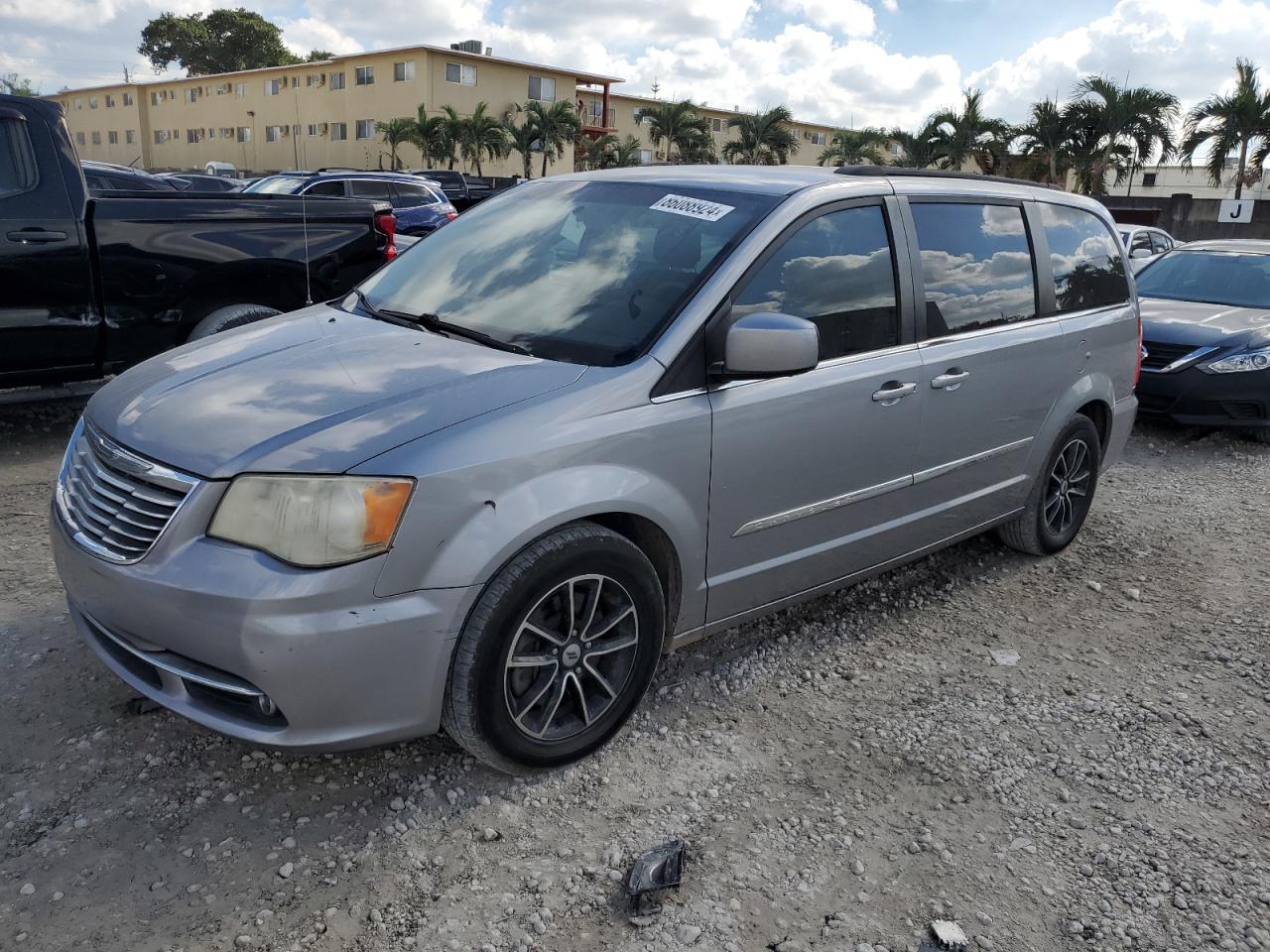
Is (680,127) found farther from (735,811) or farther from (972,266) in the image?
(735,811)

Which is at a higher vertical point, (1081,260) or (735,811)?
(1081,260)

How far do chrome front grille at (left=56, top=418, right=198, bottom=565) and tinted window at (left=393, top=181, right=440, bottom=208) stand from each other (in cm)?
1665

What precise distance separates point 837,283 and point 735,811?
184 cm

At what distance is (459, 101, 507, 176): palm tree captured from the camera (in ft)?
156

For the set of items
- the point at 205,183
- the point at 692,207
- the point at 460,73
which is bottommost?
the point at 692,207

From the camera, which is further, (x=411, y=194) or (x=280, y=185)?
(x=411, y=194)

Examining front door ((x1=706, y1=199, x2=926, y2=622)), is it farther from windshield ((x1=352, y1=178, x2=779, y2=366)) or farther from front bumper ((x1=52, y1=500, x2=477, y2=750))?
front bumper ((x1=52, y1=500, x2=477, y2=750))

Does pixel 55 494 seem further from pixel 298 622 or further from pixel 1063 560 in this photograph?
pixel 1063 560

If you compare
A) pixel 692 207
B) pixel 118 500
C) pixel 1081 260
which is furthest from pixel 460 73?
pixel 118 500

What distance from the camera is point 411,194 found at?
1922 centimetres

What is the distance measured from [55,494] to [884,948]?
274 centimetres

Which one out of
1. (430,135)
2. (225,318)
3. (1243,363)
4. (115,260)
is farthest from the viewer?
(430,135)

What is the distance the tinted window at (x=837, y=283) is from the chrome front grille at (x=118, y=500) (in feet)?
5.81

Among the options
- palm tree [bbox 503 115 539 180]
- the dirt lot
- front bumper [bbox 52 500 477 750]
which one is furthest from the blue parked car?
palm tree [bbox 503 115 539 180]
